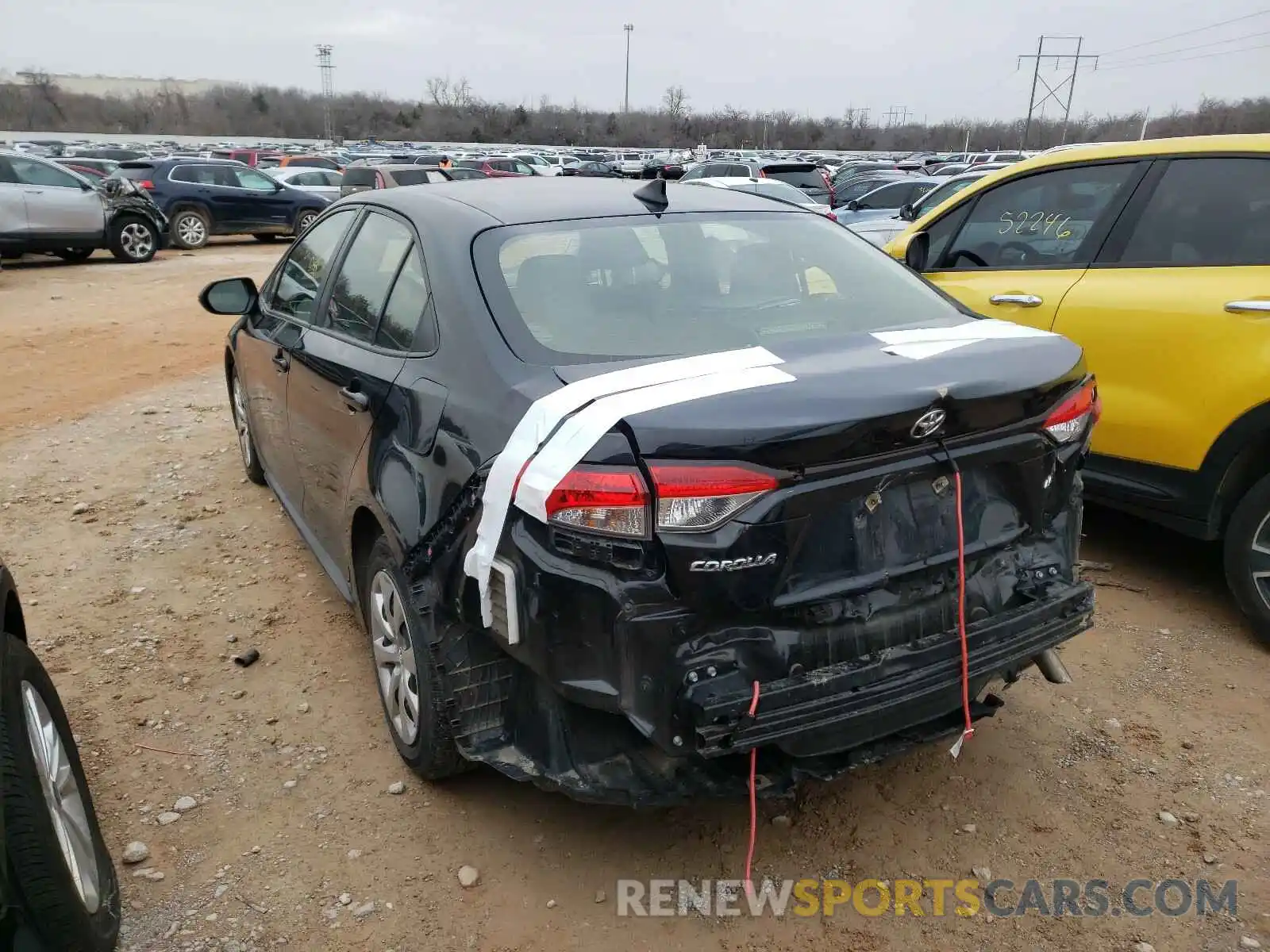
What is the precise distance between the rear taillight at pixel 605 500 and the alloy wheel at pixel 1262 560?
2751 mm

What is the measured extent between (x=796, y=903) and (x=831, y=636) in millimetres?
798

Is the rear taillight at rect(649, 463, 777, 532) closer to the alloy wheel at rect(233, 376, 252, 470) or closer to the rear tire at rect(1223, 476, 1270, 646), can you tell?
the rear tire at rect(1223, 476, 1270, 646)

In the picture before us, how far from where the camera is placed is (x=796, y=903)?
250 cm

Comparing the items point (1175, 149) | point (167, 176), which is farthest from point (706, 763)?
point (167, 176)

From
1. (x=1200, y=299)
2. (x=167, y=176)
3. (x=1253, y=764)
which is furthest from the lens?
(x=167, y=176)

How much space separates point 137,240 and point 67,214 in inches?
52.3

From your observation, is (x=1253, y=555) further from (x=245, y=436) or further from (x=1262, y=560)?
(x=245, y=436)

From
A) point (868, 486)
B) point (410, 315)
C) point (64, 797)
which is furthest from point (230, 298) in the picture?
point (868, 486)

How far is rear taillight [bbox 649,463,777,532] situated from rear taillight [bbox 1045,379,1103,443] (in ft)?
3.18

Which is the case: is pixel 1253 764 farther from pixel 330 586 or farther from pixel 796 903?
pixel 330 586

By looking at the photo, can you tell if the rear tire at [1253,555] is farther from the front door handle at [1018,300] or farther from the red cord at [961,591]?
the red cord at [961,591]

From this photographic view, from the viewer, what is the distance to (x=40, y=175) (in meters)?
14.5

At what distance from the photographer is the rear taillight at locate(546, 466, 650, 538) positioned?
205 cm

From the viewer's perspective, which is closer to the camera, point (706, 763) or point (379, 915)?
point (706, 763)
